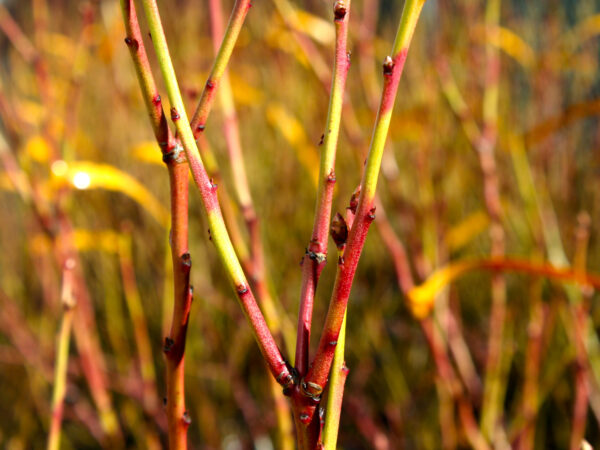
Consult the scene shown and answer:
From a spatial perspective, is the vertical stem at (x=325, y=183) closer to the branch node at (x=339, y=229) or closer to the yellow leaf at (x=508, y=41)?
the branch node at (x=339, y=229)

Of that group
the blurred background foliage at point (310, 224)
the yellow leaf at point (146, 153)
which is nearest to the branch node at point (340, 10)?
the blurred background foliage at point (310, 224)

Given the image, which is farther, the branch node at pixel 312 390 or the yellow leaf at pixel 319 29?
the yellow leaf at pixel 319 29

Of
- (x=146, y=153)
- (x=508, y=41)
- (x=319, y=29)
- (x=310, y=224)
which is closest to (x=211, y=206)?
(x=146, y=153)

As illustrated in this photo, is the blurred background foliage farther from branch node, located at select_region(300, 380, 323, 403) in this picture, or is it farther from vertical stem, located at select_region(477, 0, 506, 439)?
branch node, located at select_region(300, 380, 323, 403)

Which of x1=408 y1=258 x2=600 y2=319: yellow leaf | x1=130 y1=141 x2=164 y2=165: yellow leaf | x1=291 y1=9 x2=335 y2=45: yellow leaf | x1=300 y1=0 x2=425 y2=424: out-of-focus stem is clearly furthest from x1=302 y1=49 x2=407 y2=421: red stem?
x1=291 y1=9 x2=335 y2=45: yellow leaf

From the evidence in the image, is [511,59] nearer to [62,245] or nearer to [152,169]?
[152,169]

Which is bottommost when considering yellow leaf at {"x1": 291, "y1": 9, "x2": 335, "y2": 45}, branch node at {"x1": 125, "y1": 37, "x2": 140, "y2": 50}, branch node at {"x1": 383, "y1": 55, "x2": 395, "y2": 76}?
branch node at {"x1": 383, "y1": 55, "x2": 395, "y2": 76}
